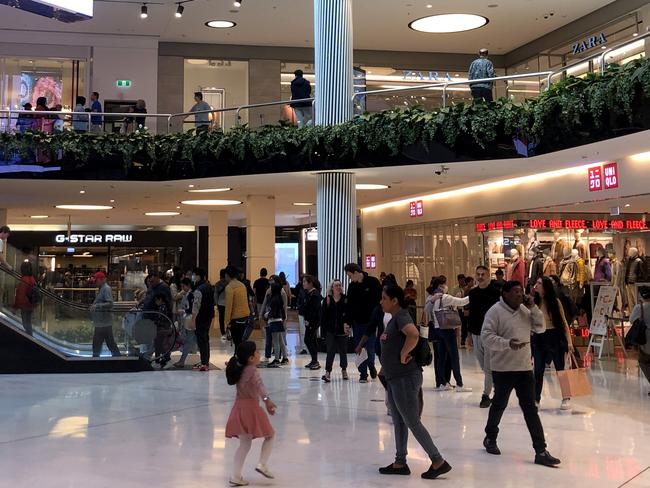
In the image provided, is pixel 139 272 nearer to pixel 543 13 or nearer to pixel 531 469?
pixel 543 13

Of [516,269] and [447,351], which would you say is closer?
[447,351]

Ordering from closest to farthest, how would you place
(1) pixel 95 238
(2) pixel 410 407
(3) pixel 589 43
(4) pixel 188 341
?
(2) pixel 410 407, (4) pixel 188 341, (3) pixel 589 43, (1) pixel 95 238

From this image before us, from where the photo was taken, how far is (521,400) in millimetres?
6098

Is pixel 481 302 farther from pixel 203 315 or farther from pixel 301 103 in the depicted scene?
pixel 301 103

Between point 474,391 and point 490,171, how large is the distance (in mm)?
6526

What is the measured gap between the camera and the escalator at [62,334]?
12398 mm

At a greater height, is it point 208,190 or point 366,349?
point 208,190

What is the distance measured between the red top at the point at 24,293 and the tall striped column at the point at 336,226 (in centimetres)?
562

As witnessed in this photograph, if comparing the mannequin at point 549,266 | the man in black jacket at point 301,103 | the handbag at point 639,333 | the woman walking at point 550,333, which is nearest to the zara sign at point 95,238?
the man in black jacket at point 301,103

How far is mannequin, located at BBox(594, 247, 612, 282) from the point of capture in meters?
15.5

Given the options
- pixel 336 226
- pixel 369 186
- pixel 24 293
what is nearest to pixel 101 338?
pixel 24 293

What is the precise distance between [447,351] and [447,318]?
70cm

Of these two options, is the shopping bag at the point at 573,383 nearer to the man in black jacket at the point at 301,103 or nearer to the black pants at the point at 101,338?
the black pants at the point at 101,338

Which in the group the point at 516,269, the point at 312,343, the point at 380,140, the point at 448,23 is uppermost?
the point at 448,23
